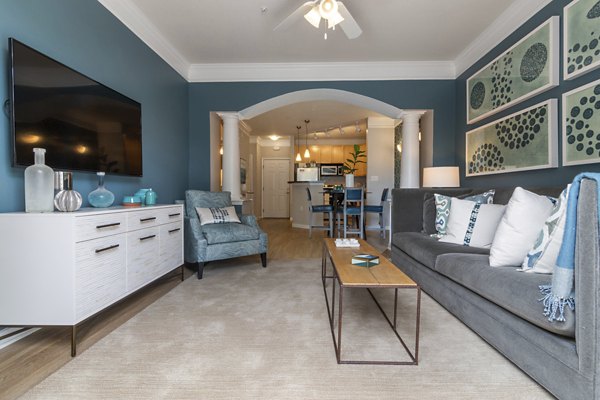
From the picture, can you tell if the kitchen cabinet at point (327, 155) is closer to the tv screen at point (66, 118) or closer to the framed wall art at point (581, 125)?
the tv screen at point (66, 118)

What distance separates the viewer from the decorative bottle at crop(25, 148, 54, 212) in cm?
170

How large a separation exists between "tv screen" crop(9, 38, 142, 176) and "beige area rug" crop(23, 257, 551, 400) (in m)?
1.22

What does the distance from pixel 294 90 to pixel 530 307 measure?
3909mm

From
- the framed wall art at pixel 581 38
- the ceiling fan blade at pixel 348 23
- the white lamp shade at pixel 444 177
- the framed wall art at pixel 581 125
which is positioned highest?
the ceiling fan blade at pixel 348 23

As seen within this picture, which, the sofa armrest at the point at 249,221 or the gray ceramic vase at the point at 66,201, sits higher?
the gray ceramic vase at the point at 66,201

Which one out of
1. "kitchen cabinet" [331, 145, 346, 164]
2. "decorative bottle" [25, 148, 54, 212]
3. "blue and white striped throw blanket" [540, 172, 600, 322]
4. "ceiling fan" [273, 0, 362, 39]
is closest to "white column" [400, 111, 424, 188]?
Answer: "ceiling fan" [273, 0, 362, 39]

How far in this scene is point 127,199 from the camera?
2.60m

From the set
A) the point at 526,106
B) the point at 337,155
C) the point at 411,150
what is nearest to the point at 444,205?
the point at 526,106

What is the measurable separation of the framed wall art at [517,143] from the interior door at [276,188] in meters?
6.49

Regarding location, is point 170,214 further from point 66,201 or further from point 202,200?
point 66,201

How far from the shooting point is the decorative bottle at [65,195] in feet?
5.89

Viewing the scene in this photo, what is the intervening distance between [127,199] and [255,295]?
1.39 metres

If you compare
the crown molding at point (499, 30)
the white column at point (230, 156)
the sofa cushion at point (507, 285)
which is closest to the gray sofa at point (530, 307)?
the sofa cushion at point (507, 285)

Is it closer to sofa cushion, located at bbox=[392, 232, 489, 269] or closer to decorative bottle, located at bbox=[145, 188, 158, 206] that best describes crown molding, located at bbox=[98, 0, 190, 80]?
decorative bottle, located at bbox=[145, 188, 158, 206]
